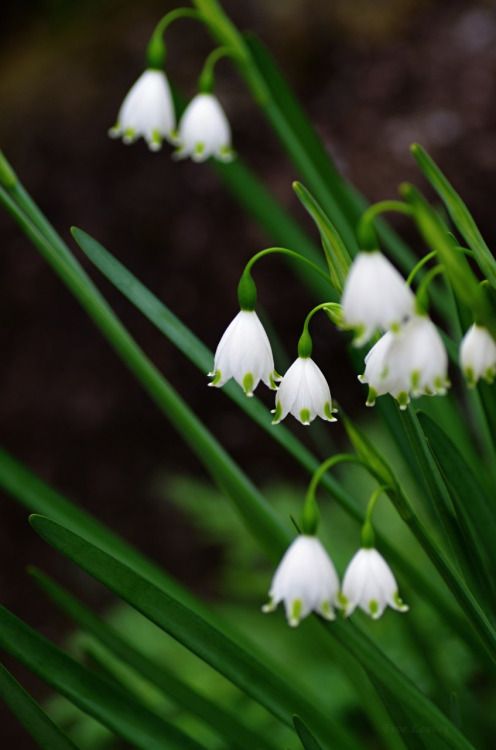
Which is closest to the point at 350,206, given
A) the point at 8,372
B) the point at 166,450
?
the point at 166,450

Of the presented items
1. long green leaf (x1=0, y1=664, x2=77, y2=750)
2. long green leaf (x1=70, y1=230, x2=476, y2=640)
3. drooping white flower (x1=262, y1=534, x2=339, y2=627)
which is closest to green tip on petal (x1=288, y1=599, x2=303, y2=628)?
drooping white flower (x1=262, y1=534, x2=339, y2=627)

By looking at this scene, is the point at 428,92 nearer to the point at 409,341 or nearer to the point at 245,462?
the point at 245,462

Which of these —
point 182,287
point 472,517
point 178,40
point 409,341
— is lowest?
point 472,517

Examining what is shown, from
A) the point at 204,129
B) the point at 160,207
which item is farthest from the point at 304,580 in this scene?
the point at 160,207

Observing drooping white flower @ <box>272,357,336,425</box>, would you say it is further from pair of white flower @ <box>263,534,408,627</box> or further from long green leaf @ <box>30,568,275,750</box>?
long green leaf @ <box>30,568,275,750</box>

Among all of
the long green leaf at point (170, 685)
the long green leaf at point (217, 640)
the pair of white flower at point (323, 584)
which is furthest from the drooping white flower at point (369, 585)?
the long green leaf at point (170, 685)

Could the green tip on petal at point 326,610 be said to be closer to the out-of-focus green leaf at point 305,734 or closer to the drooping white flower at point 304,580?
the drooping white flower at point 304,580

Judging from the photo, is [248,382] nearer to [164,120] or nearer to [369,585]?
[369,585]
